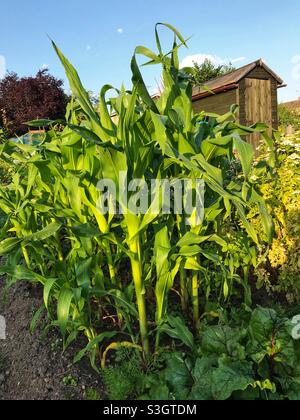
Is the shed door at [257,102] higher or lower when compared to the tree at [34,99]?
lower

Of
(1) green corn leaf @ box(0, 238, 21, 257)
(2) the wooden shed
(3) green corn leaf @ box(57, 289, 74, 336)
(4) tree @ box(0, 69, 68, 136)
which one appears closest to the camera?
(3) green corn leaf @ box(57, 289, 74, 336)

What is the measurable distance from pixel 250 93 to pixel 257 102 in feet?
1.26

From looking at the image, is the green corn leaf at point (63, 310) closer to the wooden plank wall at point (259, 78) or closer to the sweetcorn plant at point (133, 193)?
the sweetcorn plant at point (133, 193)

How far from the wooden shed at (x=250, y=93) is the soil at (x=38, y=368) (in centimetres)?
1058

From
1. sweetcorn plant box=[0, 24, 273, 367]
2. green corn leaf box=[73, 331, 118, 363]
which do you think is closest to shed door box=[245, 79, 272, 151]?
sweetcorn plant box=[0, 24, 273, 367]

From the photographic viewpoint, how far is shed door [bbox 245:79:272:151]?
12127 mm

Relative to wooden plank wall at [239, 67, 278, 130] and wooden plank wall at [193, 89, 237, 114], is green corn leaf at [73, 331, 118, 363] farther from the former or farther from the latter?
wooden plank wall at [239, 67, 278, 130]

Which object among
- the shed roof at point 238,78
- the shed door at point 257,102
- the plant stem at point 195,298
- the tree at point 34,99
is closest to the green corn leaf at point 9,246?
the plant stem at point 195,298

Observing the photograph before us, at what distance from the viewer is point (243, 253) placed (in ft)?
7.67

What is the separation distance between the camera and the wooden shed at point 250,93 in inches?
471

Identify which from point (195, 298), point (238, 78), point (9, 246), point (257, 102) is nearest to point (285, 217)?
point (195, 298)

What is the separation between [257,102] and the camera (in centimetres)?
1232

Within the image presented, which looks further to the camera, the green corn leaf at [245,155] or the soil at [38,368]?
the soil at [38,368]
